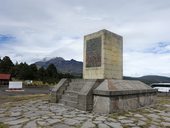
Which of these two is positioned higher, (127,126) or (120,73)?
(120,73)

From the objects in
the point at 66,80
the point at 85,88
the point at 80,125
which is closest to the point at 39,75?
the point at 66,80

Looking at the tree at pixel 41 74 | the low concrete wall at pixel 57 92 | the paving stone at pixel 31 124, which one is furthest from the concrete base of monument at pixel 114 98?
the tree at pixel 41 74

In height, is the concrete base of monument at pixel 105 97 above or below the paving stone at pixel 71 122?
above

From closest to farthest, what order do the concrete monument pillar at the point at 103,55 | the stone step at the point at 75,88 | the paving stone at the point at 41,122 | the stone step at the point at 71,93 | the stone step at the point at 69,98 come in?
the paving stone at the point at 41,122 < the stone step at the point at 69,98 < the stone step at the point at 71,93 < the concrete monument pillar at the point at 103,55 < the stone step at the point at 75,88

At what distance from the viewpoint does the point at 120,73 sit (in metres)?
12.0

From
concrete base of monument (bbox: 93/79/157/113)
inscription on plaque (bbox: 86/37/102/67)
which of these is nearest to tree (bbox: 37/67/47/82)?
inscription on plaque (bbox: 86/37/102/67)

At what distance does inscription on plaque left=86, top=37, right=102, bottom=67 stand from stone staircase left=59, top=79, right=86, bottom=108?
4.45ft

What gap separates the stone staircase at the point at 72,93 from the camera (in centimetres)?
1012

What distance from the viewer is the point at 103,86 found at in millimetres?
9203

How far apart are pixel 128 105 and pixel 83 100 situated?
241 centimetres

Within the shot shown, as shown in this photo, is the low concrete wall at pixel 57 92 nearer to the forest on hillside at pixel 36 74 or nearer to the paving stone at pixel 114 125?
the paving stone at pixel 114 125

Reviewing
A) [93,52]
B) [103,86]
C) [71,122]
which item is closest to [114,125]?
[71,122]

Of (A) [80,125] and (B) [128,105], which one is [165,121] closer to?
(B) [128,105]

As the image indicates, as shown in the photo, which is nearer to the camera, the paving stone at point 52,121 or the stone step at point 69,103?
the paving stone at point 52,121
